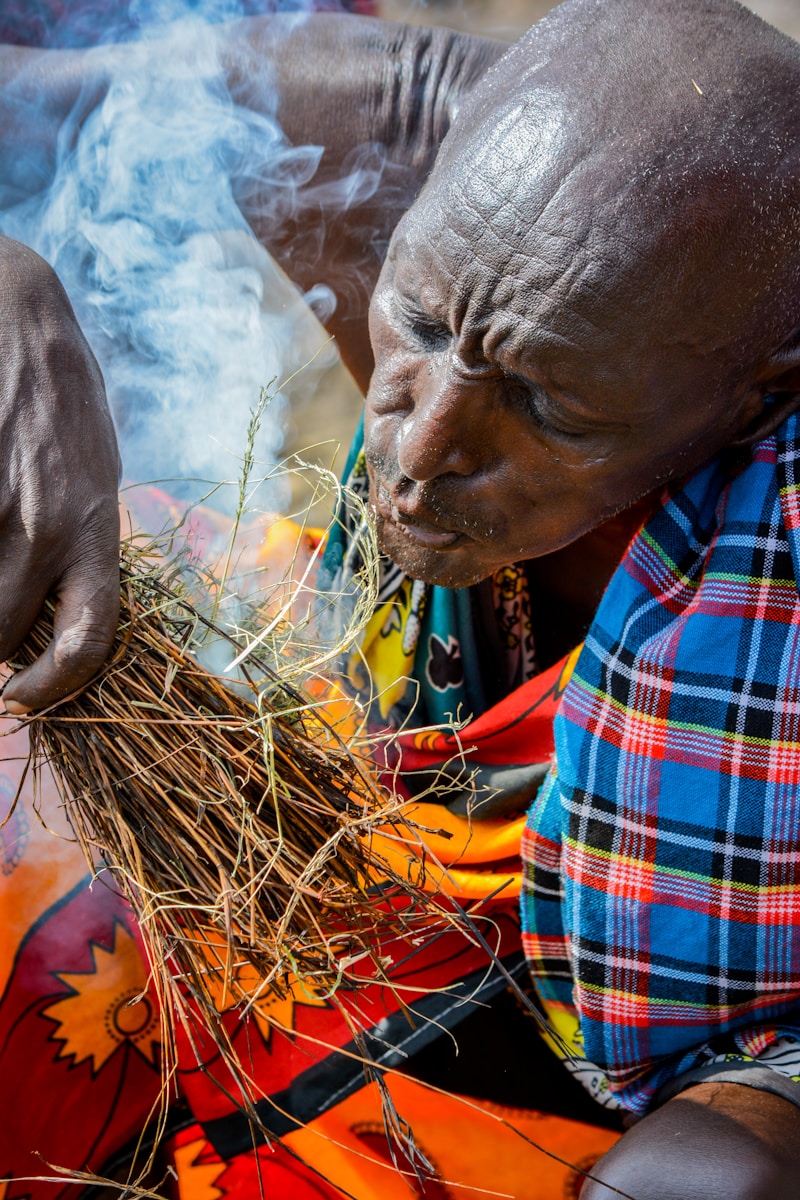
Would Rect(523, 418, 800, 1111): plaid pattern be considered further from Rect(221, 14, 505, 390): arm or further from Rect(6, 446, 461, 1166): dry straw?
Rect(221, 14, 505, 390): arm

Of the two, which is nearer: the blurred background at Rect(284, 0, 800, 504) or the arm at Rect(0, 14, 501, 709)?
the arm at Rect(0, 14, 501, 709)

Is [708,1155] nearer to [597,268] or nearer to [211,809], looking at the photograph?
[211,809]

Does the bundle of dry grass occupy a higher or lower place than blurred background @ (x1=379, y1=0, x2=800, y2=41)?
lower

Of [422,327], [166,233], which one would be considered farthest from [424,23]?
[422,327]

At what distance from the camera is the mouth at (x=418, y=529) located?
145 cm

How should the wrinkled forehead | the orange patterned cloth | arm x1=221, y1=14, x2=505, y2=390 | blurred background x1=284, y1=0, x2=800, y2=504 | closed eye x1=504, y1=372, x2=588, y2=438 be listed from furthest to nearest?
blurred background x1=284, y1=0, x2=800, y2=504, arm x1=221, y1=14, x2=505, y2=390, the orange patterned cloth, closed eye x1=504, y1=372, x2=588, y2=438, the wrinkled forehead

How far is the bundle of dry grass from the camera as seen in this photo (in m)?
1.20

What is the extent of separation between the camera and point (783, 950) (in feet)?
4.42

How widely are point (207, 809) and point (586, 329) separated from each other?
2.56 feet

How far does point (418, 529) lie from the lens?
1.47 metres

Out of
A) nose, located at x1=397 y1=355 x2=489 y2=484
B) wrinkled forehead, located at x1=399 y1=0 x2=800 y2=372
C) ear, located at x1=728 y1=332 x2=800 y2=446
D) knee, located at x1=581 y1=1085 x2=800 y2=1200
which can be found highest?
wrinkled forehead, located at x1=399 y1=0 x2=800 y2=372

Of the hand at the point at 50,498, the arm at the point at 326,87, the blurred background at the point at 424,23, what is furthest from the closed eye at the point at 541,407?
the blurred background at the point at 424,23

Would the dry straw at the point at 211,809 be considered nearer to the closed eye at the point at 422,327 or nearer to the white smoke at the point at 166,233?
the closed eye at the point at 422,327

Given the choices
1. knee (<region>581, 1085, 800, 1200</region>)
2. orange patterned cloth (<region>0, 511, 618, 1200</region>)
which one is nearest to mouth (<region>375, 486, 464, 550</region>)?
orange patterned cloth (<region>0, 511, 618, 1200</region>)
